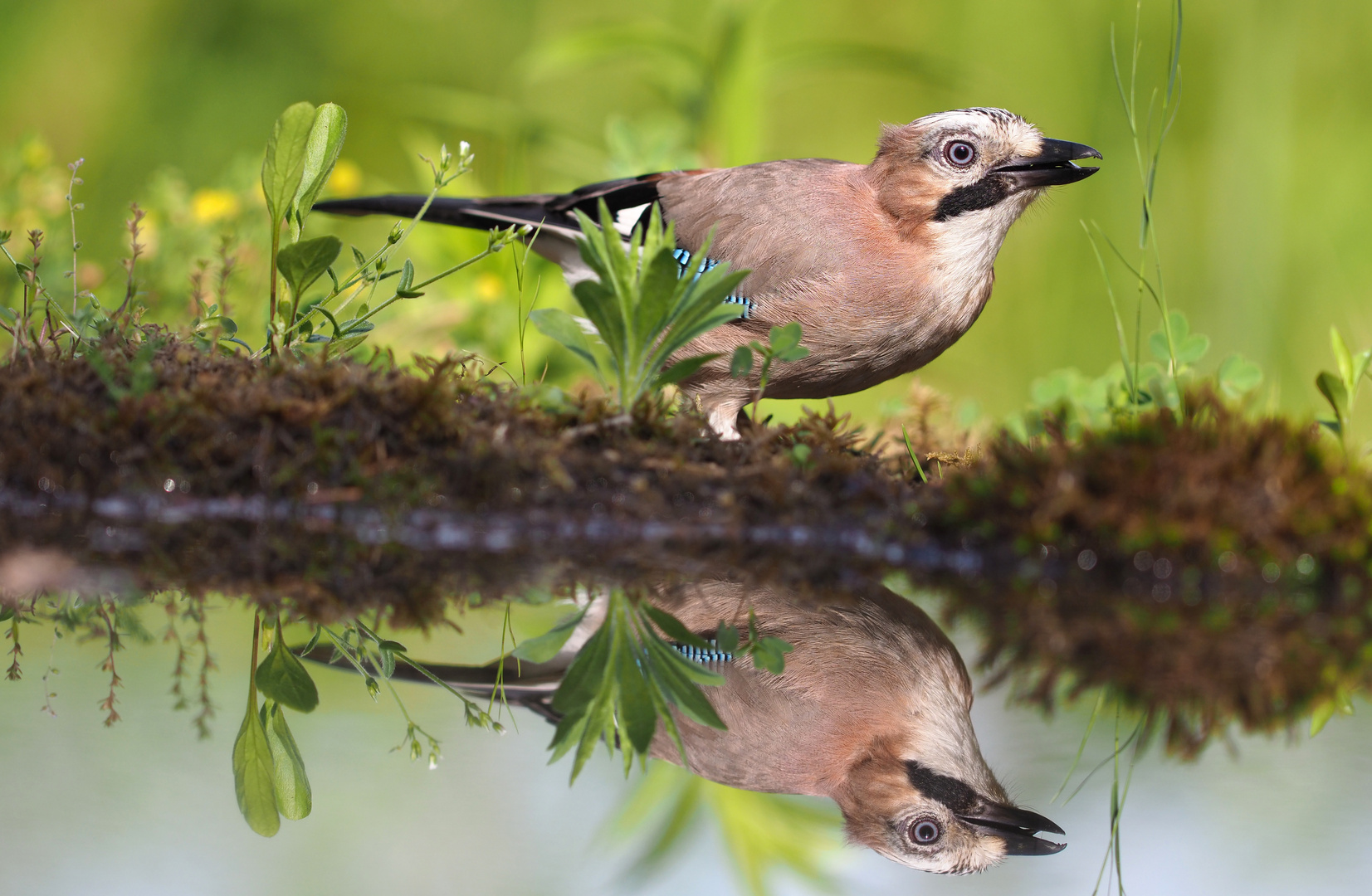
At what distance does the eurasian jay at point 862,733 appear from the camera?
1751mm

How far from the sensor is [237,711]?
1.86 metres

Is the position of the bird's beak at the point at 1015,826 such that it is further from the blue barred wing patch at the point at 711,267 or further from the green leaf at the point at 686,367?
the blue barred wing patch at the point at 711,267

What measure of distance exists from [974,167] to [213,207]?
3297 millimetres

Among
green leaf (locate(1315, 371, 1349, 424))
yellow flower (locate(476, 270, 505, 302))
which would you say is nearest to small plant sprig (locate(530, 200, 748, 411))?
green leaf (locate(1315, 371, 1349, 424))

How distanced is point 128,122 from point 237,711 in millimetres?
7182

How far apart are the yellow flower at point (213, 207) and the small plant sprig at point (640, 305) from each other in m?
2.85

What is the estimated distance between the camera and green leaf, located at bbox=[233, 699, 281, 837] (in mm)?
1530

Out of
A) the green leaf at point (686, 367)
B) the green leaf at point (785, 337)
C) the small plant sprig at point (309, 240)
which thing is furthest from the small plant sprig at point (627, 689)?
the small plant sprig at point (309, 240)

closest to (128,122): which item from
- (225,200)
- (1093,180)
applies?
(225,200)

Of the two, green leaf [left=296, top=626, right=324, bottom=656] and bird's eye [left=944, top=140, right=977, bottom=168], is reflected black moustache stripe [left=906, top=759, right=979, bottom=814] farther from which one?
bird's eye [left=944, top=140, right=977, bottom=168]

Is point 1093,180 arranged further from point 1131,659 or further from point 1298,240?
point 1131,659

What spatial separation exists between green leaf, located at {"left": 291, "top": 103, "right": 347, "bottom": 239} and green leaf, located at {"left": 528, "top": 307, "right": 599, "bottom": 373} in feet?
2.54

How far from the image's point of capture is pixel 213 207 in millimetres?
5188

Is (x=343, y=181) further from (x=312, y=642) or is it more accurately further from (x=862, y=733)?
(x=862, y=733)
